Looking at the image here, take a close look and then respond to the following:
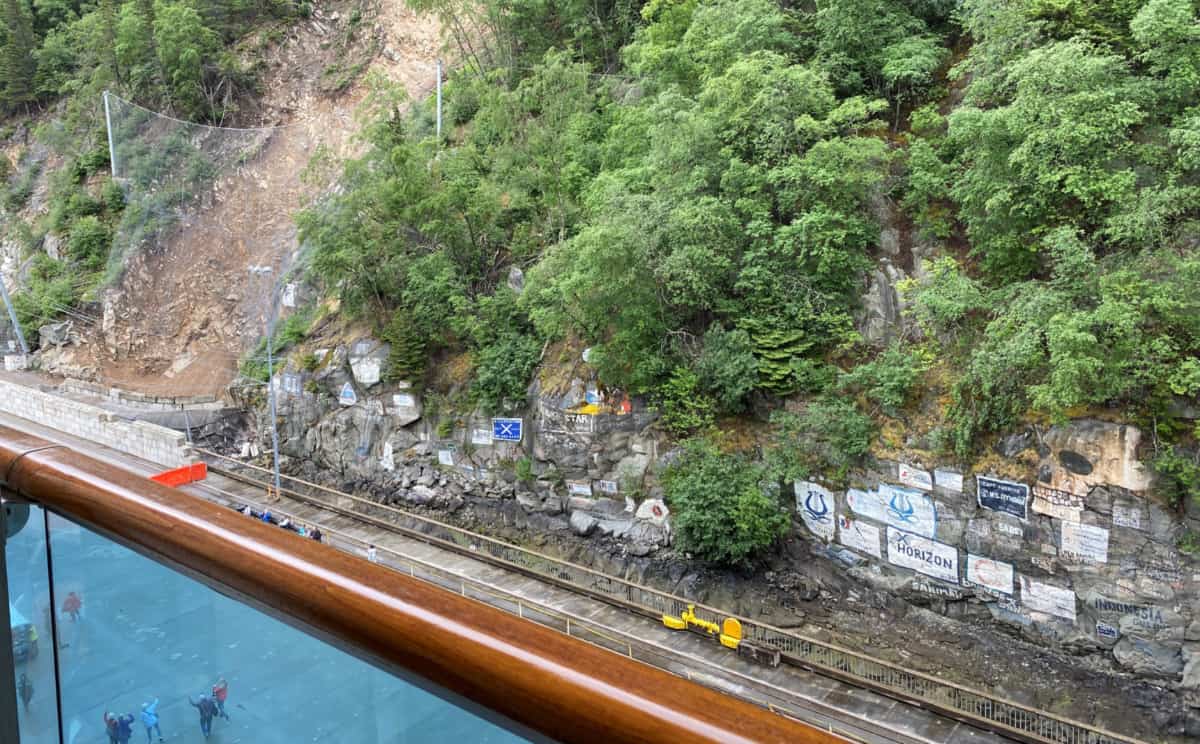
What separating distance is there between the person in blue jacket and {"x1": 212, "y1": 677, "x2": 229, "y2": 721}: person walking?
0.64 ft

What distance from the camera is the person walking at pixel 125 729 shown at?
62.9 inches

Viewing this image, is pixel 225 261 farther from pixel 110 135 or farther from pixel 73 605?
pixel 73 605

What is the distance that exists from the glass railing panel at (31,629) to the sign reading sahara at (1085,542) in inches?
429

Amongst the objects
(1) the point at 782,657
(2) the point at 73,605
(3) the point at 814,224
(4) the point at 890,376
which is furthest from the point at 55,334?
(2) the point at 73,605

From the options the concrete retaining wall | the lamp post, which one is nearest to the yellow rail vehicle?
the lamp post

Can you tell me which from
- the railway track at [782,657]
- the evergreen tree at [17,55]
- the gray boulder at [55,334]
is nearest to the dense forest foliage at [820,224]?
the railway track at [782,657]

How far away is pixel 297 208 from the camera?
24406 mm

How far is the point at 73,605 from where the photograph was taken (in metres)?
1.70

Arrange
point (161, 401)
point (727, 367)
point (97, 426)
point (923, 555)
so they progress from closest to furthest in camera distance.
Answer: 1. point (923, 555)
2. point (727, 367)
3. point (97, 426)
4. point (161, 401)

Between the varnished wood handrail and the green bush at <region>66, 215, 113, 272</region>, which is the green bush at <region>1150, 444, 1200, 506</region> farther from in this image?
the green bush at <region>66, 215, 113, 272</region>

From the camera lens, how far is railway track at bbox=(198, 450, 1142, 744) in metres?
8.80

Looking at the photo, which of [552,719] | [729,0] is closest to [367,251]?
[729,0]

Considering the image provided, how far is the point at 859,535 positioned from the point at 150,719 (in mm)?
11005

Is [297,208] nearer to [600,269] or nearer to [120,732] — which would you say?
[600,269]
